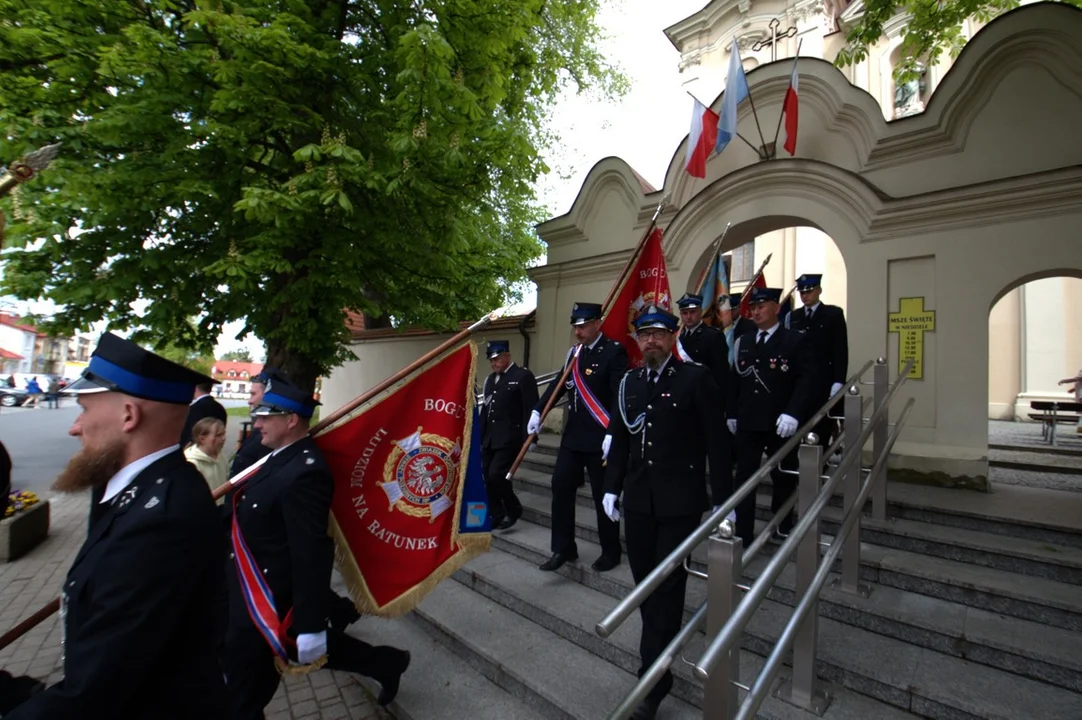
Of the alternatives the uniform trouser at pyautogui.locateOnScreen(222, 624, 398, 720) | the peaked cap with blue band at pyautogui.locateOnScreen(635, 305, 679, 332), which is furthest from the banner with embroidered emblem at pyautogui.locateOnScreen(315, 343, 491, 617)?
the peaked cap with blue band at pyautogui.locateOnScreen(635, 305, 679, 332)

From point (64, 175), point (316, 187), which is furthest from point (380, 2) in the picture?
point (64, 175)

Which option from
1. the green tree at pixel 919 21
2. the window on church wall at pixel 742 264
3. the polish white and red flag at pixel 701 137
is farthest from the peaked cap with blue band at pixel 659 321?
the window on church wall at pixel 742 264

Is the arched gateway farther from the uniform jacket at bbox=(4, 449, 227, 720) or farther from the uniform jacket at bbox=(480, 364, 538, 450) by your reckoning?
the uniform jacket at bbox=(4, 449, 227, 720)

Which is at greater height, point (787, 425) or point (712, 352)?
point (712, 352)

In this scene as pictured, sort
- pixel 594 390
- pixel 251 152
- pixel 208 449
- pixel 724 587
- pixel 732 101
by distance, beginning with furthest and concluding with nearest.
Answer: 1. pixel 732 101
2. pixel 251 152
3. pixel 594 390
4. pixel 208 449
5. pixel 724 587

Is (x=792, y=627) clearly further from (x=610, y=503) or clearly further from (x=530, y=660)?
(x=530, y=660)

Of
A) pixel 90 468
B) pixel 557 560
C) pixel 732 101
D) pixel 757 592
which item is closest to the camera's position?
pixel 90 468

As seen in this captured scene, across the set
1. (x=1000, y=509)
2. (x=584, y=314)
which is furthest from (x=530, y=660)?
(x=1000, y=509)

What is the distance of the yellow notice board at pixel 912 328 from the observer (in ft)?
17.9

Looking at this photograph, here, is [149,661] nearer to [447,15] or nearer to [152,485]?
[152,485]

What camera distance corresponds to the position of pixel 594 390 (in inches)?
177

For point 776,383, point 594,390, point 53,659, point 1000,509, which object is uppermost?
point 776,383

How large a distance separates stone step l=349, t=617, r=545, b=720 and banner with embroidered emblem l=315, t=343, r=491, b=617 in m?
0.58

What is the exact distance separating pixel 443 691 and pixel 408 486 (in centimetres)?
123
